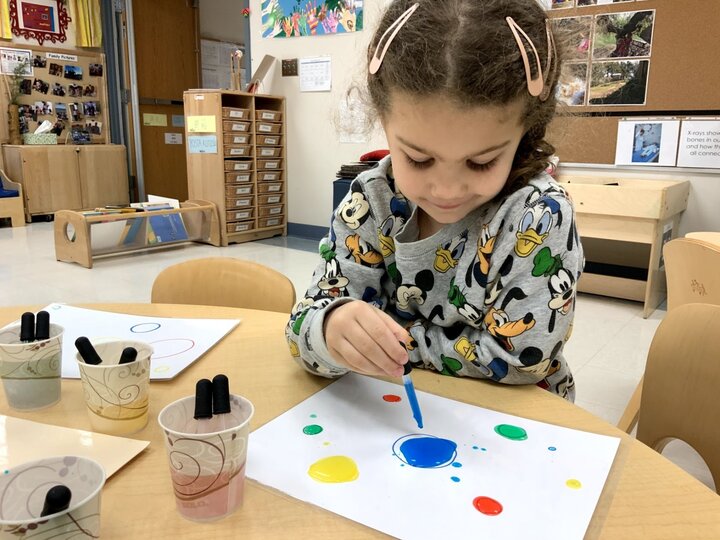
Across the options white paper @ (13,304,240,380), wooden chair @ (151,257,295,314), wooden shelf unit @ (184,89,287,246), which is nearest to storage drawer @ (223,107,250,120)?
wooden shelf unit @ (184,89,287,246)

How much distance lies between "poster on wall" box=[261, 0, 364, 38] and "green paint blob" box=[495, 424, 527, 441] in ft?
12.0

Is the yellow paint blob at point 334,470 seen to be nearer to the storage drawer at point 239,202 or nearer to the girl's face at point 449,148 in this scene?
the girl's face at point 449,148

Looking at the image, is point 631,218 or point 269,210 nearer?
point 631,218

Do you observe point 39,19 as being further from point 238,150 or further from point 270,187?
point 270,187

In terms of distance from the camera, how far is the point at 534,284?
0.71 meters

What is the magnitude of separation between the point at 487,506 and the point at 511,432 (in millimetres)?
132

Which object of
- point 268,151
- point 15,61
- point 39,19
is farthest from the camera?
point 39,19

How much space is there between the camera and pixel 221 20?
238 inches

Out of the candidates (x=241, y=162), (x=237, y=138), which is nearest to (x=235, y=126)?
(x=237, y=138)

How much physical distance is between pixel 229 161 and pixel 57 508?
12.2 ft

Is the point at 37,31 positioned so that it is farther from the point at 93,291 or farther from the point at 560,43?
the point at 560,43

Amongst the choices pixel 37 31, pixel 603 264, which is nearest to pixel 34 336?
pixel 603 264

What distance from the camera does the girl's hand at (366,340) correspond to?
590 millimetres

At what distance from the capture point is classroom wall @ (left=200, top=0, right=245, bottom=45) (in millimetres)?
5891
